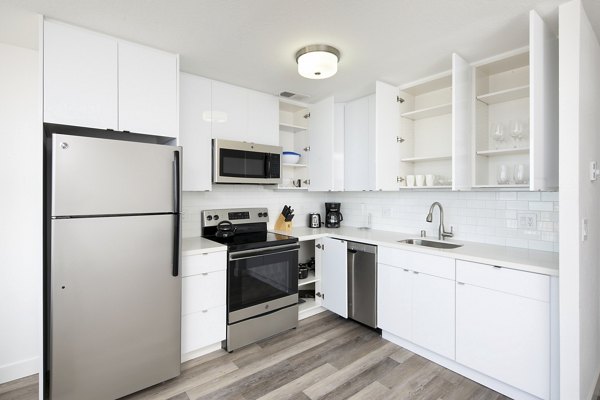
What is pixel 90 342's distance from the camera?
184cm

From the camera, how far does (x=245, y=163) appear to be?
2965 millimetres

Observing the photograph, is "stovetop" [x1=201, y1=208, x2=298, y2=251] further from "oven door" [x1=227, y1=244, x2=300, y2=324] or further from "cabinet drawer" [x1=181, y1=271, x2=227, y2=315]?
"cabinet drawer" [x1=181, y1=271, x2=227, y2=315]

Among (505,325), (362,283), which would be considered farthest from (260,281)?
(505,325)

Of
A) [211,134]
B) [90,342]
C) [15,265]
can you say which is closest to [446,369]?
[90,342]

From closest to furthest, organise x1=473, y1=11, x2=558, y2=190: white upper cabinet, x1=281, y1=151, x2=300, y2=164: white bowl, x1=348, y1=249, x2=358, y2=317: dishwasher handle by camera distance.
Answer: x1=473, y1=11, x2=558, y2=190: white upper cabinet, x1=348, y1=249, x2=358, y2=317: dishwasher handle, x1=281, y1=151, x2=300, y2=164: white bowl

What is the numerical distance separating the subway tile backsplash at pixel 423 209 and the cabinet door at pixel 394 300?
0.70m

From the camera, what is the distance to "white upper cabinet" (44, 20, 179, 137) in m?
1.88

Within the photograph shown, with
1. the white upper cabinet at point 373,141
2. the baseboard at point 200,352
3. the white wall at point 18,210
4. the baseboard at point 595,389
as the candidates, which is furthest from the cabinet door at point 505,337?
the white wall at point 18,210

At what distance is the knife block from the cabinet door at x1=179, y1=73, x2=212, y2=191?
101cm

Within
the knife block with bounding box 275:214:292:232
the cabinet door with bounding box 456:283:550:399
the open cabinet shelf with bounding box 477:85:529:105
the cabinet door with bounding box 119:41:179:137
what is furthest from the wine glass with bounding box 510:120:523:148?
the cabinet door with bounding box 119:41:179:137

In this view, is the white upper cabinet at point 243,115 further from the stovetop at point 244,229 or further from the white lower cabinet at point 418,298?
the white lower cabinet at point 418,298

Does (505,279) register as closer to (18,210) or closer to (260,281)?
(260,281)

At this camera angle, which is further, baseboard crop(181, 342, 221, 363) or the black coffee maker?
the black coffee maker

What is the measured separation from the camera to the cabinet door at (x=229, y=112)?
2859mm
